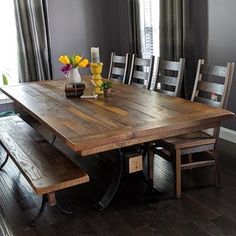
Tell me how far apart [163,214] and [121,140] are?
2.53ft

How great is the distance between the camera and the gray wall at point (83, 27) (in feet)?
16.9

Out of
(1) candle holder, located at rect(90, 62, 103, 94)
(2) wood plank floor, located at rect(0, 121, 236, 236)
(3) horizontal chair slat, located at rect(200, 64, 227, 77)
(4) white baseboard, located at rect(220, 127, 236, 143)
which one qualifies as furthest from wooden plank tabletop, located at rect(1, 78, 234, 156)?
(4) white baseboard, located at rect(220, 127, 236, 143)

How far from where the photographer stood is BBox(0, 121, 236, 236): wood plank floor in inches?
91.1

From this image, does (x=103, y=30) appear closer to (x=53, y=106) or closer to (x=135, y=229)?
(x=53, y=106)

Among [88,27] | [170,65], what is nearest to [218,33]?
[170,65]

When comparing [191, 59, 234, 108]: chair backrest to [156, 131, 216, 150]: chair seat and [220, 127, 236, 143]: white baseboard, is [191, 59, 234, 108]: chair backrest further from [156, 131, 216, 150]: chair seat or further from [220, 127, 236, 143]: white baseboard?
[220, 127, 236, 143]: white baseboard

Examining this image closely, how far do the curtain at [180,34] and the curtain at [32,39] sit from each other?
1.71m

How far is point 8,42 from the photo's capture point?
16.4 ft

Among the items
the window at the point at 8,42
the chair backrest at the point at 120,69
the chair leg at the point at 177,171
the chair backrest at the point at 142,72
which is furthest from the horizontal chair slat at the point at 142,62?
the window at the point at 8,42

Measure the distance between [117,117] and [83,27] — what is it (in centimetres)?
332

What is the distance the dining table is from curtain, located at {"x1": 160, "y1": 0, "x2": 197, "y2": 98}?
3.62 ft

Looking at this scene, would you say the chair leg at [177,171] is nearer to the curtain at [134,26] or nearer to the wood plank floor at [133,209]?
the wood plank floor at [133,209]

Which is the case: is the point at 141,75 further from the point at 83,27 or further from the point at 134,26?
the point at 83,27

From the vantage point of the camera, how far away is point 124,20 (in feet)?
17.7
